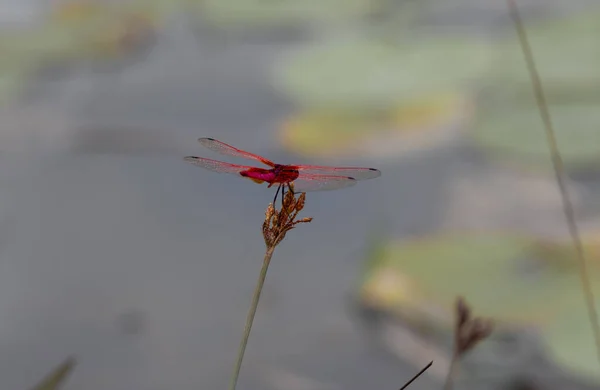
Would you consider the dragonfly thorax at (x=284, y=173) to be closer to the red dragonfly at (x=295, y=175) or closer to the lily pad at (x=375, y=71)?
the red dragonfly at (x=295, y=175)

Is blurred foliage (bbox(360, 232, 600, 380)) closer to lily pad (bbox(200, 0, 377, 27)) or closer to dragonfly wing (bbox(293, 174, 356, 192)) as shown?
dragonfly wing (bbox(293, 174, 356, 192))

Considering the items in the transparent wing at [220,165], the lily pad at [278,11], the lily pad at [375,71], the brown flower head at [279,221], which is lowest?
the brown flower head at [279,221]

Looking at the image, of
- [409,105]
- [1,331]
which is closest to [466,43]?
[409,105]

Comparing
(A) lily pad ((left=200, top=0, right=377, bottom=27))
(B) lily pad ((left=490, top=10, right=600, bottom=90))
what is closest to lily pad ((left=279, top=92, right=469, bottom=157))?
(B) lily pad ((left=490, top=10, right=600, bottom=90))

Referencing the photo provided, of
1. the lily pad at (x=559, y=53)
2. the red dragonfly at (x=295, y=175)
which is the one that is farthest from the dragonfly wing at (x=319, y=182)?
the lily pad at (x=559, y=53)

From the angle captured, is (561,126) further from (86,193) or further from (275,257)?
(86,193)

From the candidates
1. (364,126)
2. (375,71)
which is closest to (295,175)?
(364,126)
